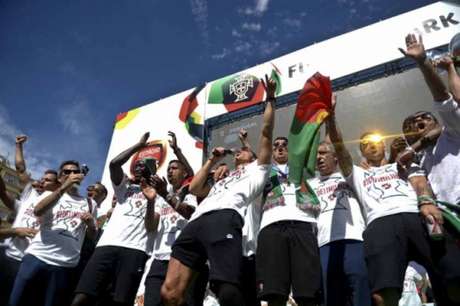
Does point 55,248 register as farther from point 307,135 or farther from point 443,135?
point 443,135

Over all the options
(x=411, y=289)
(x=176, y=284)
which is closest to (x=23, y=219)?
(x=176, y=284)

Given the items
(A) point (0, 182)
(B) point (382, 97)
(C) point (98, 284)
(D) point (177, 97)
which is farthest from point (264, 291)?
(D) point (177, 97)

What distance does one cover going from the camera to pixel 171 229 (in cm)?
387

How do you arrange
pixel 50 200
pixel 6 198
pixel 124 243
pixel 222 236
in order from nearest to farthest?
1. pixel 222 236
2. pixel 124 243
3. pixel 50 200
4. pixel 6 198

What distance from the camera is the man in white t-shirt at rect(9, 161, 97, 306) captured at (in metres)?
3.42

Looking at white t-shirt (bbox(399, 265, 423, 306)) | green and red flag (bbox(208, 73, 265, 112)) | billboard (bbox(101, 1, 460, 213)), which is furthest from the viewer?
green and red flag (bbox(208, 73, 265, 112))

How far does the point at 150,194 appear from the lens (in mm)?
3650

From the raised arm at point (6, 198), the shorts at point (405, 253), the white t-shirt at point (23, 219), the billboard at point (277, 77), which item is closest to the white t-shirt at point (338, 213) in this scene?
the shorts at point (405, 253)

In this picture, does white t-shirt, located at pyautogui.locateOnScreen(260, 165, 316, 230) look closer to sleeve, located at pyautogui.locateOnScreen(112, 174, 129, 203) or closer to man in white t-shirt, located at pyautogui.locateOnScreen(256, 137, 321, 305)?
man in white t-shirt, located at pyautogui.locateOnScreen(256, 137, 321, 305)

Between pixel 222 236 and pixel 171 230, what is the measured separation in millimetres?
1357

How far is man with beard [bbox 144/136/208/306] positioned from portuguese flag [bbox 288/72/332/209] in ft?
3.44

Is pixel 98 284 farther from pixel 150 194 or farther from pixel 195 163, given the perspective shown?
pixel 195 163

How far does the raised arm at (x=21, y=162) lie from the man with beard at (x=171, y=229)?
5.56ft

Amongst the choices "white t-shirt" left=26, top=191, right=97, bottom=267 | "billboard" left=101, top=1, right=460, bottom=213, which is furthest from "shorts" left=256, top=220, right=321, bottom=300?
"billboard" left=101, top=1, right=460, bottom=213
